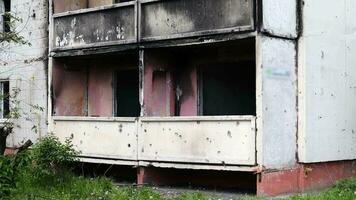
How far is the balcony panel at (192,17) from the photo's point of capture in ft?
38.3

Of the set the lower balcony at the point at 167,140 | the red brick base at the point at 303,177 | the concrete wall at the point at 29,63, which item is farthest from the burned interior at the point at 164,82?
the red brick base at the point at 303,177

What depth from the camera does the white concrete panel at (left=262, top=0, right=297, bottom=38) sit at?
1150cm

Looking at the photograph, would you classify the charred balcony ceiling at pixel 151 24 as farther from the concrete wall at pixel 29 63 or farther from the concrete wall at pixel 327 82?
the concrete wall at pixel 327 82

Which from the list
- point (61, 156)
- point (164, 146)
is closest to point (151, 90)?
point (164, 146)

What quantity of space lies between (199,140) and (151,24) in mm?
3020

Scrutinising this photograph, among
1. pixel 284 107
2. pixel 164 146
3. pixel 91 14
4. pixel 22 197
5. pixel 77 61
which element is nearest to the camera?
pixel 22 197

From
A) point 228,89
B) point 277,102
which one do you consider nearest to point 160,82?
point 228,89

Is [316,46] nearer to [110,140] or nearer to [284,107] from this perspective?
[284,107]

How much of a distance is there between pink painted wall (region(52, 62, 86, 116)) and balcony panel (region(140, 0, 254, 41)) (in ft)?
11.2

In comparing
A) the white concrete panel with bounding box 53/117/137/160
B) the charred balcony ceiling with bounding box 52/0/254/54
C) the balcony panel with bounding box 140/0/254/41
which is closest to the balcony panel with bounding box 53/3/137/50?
the charred balcony ceiling with bounding box 52/0/254/54

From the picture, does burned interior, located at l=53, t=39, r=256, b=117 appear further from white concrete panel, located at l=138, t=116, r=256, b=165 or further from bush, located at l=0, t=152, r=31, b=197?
bush, located at l=0, t=152, r=31, b=197

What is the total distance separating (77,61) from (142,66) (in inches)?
134

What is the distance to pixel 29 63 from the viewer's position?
17.2 m

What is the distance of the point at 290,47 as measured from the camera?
1216 cm
